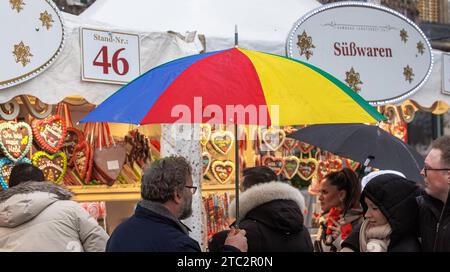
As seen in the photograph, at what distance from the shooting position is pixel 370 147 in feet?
20.1

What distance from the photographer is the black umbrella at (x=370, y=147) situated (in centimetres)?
603

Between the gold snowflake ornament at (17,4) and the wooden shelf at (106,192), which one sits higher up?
the gold snowflake ornament at (17,4)

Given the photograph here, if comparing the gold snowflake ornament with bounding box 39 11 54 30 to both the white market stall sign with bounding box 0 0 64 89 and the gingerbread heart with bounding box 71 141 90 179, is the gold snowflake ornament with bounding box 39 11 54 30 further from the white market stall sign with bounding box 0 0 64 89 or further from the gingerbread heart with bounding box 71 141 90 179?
the gingerbread heart with bounding box 71 141 90 179

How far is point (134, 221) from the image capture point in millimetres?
3740

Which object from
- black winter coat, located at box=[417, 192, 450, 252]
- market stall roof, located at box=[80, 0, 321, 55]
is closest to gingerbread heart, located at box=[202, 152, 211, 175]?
market stall roof, located at box=[80, 0, 321, 55]

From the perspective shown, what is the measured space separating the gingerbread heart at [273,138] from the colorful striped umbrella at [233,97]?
422 cm

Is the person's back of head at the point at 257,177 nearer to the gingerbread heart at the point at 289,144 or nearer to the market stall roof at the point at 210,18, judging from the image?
the market stall roof at the point at 210,18

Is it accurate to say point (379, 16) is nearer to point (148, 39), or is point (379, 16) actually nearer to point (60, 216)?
point (148, 39)

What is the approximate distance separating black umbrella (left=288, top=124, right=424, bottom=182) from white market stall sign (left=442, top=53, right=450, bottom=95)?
2.70 ft

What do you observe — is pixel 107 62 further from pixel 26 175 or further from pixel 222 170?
pixel 222 170

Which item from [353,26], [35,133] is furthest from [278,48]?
[35,133]

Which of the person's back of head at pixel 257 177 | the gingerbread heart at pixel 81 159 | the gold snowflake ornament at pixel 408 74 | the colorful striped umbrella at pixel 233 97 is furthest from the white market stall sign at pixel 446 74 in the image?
the gingerbread heart at pixel 81 159

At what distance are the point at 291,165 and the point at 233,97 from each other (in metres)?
4.73

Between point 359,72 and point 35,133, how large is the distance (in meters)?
2.49
